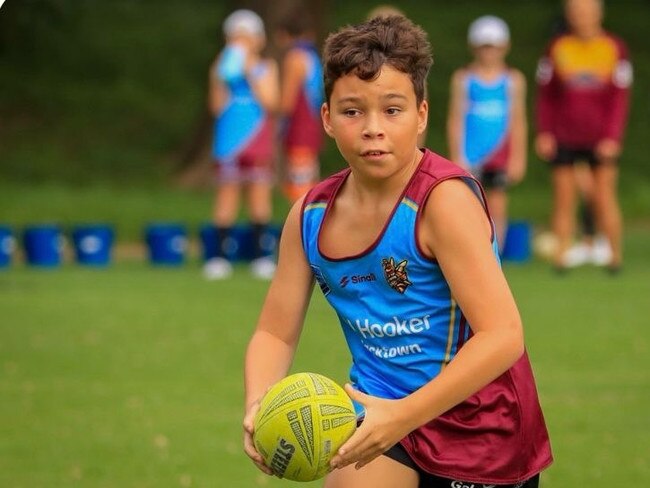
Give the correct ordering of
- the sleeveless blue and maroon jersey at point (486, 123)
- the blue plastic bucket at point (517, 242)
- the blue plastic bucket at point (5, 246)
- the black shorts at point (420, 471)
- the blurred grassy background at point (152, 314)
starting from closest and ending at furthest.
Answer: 1. the black shorts at point (420, 471)
2. the blurred grassy background at point (152, 314)
3. the sleeveless blue and maroon jersey at point (486, 123)
4. the blue plastic bucket at point (5, 246)
5. the blue plastic bucket at point (517, 242)

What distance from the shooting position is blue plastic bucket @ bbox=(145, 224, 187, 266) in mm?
16094

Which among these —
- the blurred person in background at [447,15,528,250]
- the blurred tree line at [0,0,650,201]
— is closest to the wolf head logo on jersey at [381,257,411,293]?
the blurred person in background at [447,15,528,250]

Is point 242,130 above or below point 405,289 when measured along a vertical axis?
below

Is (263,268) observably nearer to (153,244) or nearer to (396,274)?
(153,244)

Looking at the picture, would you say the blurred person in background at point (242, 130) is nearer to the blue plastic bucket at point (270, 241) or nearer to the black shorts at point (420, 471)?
the blue plastic bucket at point (270, 241)

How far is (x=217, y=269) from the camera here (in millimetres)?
14938

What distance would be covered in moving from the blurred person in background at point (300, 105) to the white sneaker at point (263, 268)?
Answer: 1.10 metres

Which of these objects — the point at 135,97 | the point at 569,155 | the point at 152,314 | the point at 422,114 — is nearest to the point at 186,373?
the point at 152,314

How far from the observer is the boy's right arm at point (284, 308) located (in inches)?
183

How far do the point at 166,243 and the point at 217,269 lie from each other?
1423mm

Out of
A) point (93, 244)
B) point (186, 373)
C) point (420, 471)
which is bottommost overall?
point (93, 244)

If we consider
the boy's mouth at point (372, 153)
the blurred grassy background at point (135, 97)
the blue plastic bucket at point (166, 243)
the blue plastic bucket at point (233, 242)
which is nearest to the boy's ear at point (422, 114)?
the boy's mouth at point (372, 153)

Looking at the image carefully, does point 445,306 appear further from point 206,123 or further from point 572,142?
point 206,123

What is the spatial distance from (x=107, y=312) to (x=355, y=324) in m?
8.02
